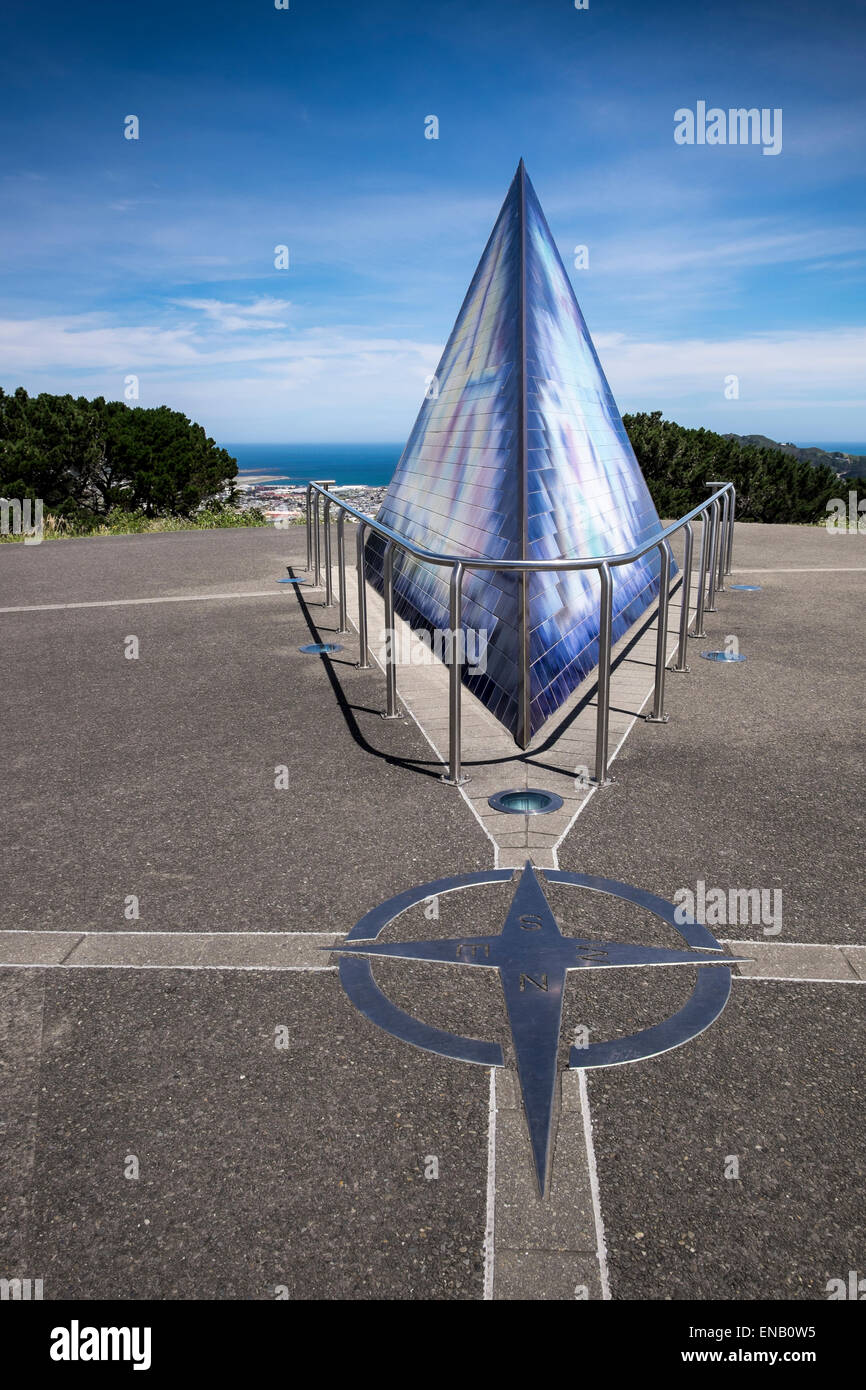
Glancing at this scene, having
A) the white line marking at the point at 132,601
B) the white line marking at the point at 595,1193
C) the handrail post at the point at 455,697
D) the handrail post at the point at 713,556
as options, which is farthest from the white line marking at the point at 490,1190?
the white line marking at the point at 132,601

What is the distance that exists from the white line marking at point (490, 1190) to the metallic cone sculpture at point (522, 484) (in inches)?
126

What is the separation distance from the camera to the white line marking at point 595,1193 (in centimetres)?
199

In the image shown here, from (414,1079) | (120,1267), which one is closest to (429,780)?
(414,1079)

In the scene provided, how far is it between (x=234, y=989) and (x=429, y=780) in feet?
6.99

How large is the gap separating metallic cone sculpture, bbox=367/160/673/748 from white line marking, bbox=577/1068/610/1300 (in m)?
3.13

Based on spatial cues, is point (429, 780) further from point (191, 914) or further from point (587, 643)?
point (587, 643)

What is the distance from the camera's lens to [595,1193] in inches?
86.8

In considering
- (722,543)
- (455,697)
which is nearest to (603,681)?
(455,697)

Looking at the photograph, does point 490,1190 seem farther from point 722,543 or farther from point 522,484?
point 722,543

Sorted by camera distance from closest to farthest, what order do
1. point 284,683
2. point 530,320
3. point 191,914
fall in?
point 191,914, point 284,683, point 530,320
